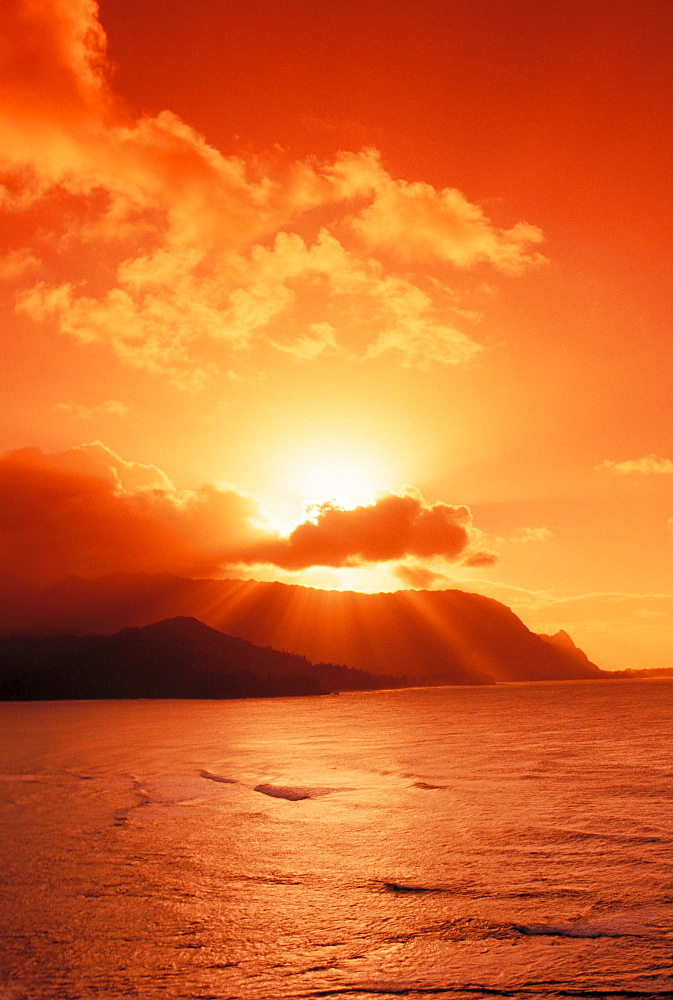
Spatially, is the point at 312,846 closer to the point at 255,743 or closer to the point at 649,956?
the point at 649,956

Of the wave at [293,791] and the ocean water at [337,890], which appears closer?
the ocean water at [337,890]

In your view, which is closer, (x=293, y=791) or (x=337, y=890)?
(x=337, y=890)

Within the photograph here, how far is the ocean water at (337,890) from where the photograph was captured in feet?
22.7

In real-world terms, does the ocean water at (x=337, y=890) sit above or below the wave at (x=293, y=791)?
above

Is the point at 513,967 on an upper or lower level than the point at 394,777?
upper

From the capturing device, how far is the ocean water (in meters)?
6.92

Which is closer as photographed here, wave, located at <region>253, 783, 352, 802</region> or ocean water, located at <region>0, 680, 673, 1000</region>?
ocean water, located at <region>0, 680, 673, 1000</region>

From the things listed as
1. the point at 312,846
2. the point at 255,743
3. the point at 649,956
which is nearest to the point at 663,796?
the point at 312,846

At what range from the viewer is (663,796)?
17953 mm

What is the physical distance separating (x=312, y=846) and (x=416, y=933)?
488cm

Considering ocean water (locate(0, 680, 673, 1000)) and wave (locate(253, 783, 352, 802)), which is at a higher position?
ocean water (locate(0, 680, 673, 1000))

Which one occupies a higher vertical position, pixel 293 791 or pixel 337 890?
pixel 337 890

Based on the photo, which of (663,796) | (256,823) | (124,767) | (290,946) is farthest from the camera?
(124,767)

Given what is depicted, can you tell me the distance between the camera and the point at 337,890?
9820 millimetres
